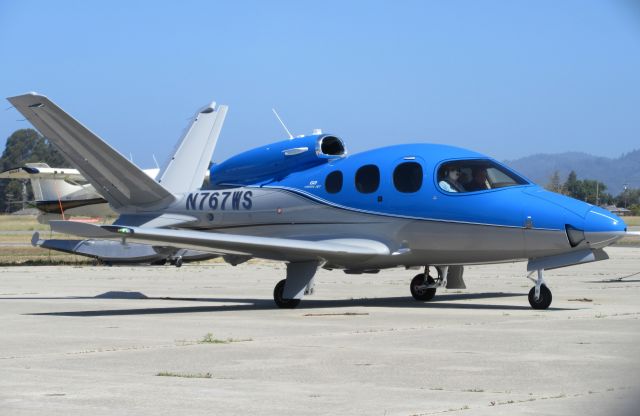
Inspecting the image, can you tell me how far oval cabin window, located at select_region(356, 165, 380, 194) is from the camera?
19.2 metres

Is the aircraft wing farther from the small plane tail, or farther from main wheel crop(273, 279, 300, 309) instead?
the small plane tail

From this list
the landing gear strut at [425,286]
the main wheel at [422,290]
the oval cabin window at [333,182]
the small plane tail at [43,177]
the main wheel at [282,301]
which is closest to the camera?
the main wheel at [282,301]

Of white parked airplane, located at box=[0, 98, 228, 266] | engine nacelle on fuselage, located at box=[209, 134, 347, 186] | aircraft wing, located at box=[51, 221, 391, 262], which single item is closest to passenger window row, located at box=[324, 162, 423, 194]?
engine nacelle on fuselage, located at box=[209, 134, 347, 186]

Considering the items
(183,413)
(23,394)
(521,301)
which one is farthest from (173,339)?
(521,301)

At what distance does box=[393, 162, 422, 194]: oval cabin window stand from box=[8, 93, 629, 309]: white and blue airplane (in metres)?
0.02

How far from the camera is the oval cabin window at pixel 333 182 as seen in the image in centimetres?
1969

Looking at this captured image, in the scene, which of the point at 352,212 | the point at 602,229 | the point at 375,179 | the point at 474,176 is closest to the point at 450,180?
the point at 474,176

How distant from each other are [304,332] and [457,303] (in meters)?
6.33

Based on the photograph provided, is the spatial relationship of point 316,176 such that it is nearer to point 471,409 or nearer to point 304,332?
point 304,332

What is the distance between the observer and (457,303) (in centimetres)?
2038

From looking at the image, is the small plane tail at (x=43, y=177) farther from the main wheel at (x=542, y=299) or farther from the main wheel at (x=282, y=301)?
the main wheel at (x=542, y=299)

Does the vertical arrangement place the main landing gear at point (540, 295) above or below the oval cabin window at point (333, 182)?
below

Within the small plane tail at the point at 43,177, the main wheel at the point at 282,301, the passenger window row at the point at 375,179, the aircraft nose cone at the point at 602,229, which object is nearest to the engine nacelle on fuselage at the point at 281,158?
the passenger window row at the point at 375,179

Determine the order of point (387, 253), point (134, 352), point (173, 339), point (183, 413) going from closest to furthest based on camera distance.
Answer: point (183, 413) → point (134, 352) → point (173, 339) → point (387, 253)
